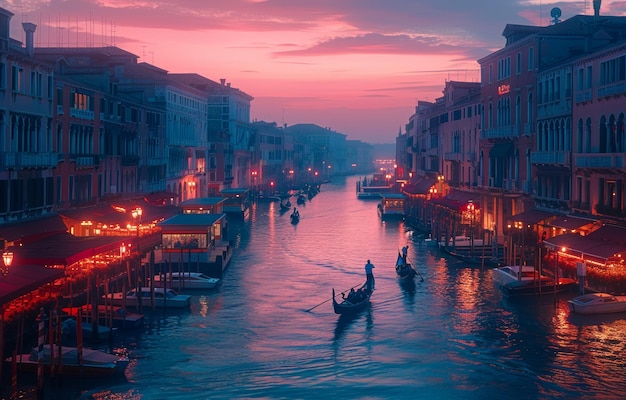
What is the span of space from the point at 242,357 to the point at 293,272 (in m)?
17.9

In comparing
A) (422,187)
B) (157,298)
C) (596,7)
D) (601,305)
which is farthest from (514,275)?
(422,187)

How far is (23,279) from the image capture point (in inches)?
1025

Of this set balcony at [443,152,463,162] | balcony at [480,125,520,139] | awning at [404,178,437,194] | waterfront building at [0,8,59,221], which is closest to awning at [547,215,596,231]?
balcony at [480,125,520,139]

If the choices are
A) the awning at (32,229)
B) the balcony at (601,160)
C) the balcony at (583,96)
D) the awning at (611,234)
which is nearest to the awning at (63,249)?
the awning at (32,229)

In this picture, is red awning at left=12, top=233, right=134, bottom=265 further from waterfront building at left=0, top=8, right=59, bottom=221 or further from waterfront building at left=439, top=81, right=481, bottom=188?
waterfront building at left=439, top=81, right=481, bottom=188

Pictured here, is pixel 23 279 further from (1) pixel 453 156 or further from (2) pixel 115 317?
(1) pixel 453 156

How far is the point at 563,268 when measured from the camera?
121ft

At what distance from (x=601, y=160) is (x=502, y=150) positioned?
45.2 ft

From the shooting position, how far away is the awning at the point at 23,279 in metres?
24.2

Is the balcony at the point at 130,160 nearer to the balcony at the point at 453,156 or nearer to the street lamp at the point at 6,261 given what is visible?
the balcony at the point at 453,156

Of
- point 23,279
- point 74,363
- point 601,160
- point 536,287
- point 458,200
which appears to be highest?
point 601,160

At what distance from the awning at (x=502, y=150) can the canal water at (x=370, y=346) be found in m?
8.78

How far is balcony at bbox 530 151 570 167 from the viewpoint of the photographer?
132 feet

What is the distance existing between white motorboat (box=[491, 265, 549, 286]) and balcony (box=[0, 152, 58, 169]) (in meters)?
20.4
